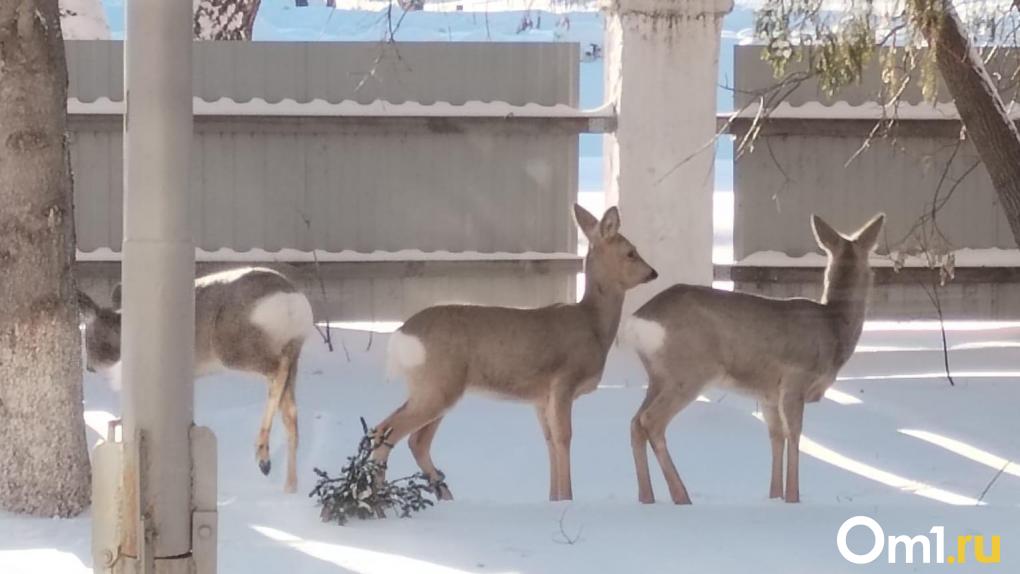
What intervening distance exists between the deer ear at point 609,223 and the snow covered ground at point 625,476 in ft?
4.83

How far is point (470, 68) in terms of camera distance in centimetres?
1249

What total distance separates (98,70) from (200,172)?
1085 mm

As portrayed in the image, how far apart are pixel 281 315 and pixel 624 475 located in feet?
7.88

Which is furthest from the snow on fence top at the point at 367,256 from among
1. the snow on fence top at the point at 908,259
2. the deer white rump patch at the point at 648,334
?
the deer white rump patch at the point at 648,334

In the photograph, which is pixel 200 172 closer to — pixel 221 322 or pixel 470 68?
pixel 470 68

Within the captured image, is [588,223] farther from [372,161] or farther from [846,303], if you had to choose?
[372,161]

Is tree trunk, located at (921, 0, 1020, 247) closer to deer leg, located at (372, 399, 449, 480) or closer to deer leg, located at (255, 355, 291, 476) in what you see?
deer leg, located at (372, 399, 449, 480)

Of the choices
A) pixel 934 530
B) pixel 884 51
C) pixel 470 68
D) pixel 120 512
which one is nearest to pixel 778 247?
pixel 884 51

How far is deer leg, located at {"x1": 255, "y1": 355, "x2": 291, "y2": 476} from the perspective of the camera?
28.9 feet

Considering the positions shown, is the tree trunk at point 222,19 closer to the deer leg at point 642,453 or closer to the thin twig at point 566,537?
the deer leg at point 642,453

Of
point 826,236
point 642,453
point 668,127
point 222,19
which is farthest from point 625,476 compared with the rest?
point 222,19

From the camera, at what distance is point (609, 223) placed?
886 cm

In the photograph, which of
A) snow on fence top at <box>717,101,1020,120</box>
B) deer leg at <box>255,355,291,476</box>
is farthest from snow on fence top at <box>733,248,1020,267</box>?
deer leg at <box>255,355,291,476</box>

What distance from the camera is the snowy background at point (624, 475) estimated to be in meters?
6.02
